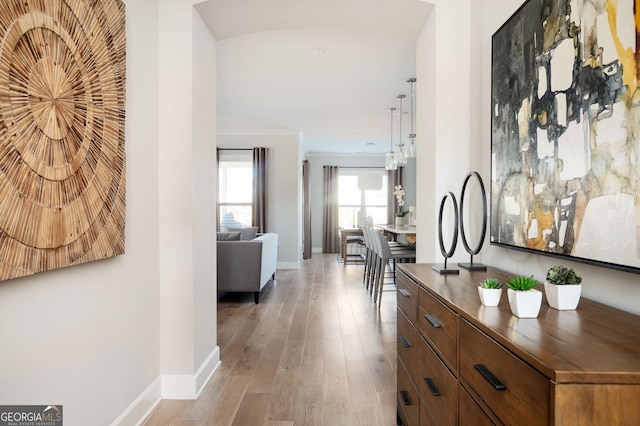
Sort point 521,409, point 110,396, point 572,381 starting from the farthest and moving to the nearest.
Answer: point 110,396, point 521,409, point 572,381

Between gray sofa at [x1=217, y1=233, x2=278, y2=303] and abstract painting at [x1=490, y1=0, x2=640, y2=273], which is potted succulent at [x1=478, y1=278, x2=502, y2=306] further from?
gray sofa at [x1=217, y1=233, x2=278, y2=303]

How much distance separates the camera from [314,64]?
4.09 meters

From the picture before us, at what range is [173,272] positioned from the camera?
2.39 meters

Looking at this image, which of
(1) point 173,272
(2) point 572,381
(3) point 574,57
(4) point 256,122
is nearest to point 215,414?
(1) point 173,272

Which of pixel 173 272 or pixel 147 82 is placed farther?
pixel 173 272

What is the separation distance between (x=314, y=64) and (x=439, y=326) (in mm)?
3392

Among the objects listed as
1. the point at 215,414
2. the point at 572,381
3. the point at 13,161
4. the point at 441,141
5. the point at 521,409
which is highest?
the point at 441,141

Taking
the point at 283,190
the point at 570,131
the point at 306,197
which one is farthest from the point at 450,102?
the point at 306,197

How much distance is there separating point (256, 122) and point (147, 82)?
4.86m

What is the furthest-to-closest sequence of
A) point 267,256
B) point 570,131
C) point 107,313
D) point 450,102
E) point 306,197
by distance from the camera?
point 306,197 < point 267,256 < point 450,102 < point 107,313 < point 570,131

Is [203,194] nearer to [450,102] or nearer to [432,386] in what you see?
[450,102]

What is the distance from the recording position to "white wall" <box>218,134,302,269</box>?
7.72 meters

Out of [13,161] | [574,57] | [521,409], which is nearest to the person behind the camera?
[521,409]

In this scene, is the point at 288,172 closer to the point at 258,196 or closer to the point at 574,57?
the point at 258,196
